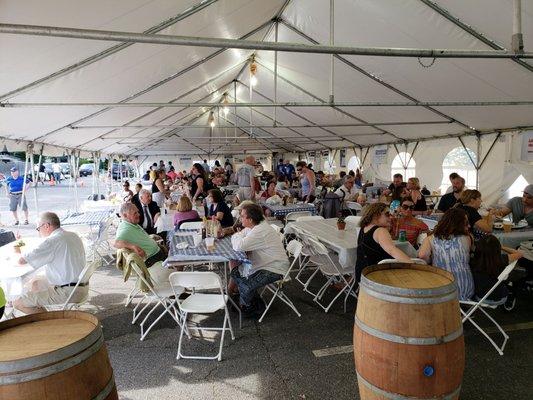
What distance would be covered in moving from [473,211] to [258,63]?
274 inches

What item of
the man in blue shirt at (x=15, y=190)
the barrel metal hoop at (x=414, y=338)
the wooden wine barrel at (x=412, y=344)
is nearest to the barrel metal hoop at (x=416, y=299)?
the wooden wine barrel at (x=412, y=344)

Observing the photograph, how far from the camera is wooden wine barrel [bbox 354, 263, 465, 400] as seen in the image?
1697mm

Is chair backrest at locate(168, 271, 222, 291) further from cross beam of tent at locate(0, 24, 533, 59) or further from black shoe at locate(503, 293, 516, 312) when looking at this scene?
black shoe at locate(503, 293, 516, 312)

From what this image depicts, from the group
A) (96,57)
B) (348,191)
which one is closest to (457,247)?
(96,57)

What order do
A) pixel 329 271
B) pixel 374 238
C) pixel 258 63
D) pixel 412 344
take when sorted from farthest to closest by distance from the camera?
pixel 258 63, pixel 329 271, pixel 374 238, pixel 412 344

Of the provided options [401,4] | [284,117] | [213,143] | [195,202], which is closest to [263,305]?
[401,4]

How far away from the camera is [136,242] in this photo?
3895 millimetres

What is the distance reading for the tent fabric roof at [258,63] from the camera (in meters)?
3.40

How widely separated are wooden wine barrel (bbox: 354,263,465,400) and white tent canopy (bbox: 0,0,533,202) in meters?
2.36

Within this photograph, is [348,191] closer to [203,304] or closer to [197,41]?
[203,304]

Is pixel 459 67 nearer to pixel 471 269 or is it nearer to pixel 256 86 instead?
pixel 471 269

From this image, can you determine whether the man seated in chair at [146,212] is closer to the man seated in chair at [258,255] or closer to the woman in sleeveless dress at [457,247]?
the man seated in chair at [258,255]

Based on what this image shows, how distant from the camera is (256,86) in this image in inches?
457

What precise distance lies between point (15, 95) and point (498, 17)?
5527mm
